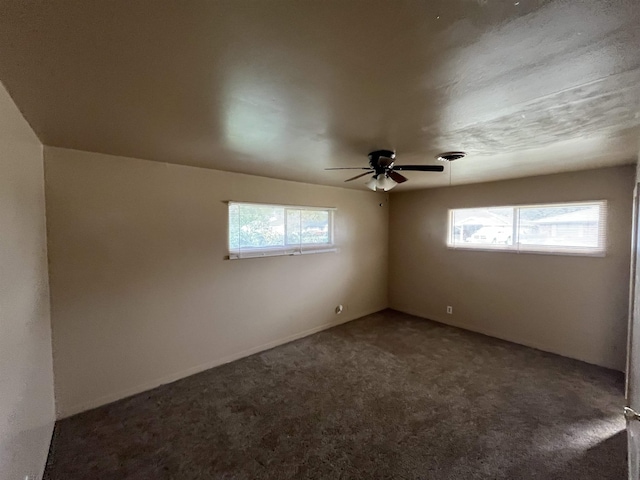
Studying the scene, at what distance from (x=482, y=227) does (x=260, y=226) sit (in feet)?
11.1

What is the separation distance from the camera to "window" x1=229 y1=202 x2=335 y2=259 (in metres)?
3.51

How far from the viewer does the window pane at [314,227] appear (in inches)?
167

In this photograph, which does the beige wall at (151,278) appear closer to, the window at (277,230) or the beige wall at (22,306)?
the window at (277,230)

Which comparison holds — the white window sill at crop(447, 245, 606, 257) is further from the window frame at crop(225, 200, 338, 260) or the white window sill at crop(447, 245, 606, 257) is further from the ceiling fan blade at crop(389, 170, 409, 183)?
the ceiling fan blade at crop(389, 170, 409, 183)

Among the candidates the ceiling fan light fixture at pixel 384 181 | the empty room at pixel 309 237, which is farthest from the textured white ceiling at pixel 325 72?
the ceiling fan light fixture at pixel 384 181

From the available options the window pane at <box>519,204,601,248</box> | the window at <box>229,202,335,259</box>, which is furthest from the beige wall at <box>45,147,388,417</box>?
the window pane at <box>519,204,601,248</box>

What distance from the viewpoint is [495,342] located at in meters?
3.94

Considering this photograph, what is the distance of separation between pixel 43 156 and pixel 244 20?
2420 mm

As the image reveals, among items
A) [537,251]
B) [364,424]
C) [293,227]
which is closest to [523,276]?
[537,251]

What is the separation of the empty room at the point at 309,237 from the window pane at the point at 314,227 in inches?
1.5

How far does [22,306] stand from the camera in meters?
1.55

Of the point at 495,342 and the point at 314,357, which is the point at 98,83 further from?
the point at 495,342

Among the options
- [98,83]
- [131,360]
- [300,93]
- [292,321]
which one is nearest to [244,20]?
[300,93]

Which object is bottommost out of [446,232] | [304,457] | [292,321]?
[304,457]
